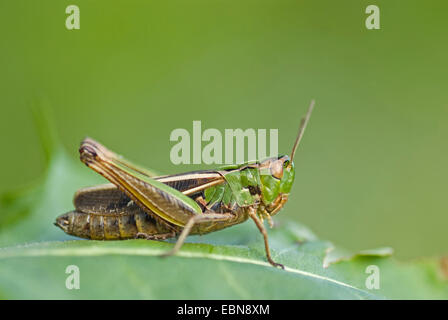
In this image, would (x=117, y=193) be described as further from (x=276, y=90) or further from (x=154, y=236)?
(x=276, y=90)

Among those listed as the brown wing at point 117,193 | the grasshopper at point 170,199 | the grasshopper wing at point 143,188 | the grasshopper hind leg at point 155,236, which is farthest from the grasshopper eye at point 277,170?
the grasshopper hind leg at point 155,236

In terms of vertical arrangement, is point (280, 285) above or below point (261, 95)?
below

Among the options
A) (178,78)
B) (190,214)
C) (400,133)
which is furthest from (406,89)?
(190,214)

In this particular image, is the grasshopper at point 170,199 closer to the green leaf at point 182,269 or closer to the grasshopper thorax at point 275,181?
the grasshopper thorax at point 275,181

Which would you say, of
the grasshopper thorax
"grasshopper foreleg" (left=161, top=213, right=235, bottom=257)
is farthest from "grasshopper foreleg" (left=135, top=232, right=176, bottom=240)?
the grasshopper thorax

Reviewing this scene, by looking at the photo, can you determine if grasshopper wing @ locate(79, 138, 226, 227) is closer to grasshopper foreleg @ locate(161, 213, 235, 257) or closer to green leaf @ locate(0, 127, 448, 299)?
grasshopper foreleg @ locate(161, 213, 235, 257)

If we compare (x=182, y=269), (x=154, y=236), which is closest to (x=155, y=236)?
(x=154, y=236)
